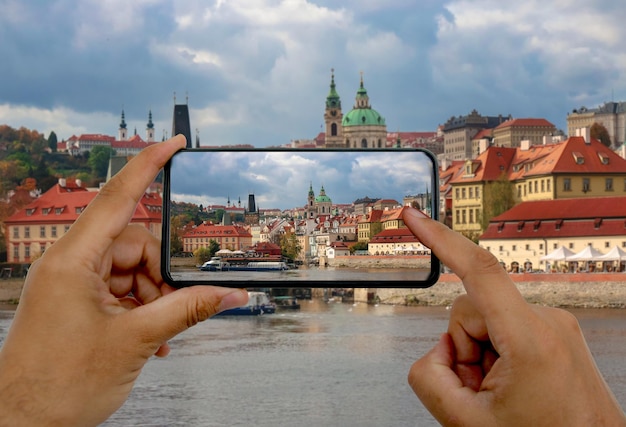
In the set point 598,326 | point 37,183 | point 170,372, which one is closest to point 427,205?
point 170,372

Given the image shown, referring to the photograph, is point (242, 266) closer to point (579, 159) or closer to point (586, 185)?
point (586, 185)

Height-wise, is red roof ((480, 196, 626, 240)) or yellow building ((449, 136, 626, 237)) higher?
yellow building ((449, 136, 626, 237))

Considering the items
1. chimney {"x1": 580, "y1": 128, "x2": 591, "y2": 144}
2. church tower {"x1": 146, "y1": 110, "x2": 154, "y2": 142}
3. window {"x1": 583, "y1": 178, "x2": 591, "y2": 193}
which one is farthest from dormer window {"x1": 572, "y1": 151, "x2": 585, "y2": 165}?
church tower {"x1": 146, "y1": 110, "x2": 154, "y2": 142}

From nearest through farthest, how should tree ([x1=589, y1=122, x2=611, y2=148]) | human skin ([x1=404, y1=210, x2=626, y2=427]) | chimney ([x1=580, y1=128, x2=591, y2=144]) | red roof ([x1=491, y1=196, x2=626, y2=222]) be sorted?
1. human skin ([x1=404, y1=210, x2=626, y2=427])
2. red roof ([x1=491, y1=196, x2=626, y2=222])
3. chimney ([x1=580, y1=128, x2=591, y2=144])
4. tree ([x1=589, y1=122, x2=611, y2=148])

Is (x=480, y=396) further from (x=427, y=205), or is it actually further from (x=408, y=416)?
(x=408, y=416)

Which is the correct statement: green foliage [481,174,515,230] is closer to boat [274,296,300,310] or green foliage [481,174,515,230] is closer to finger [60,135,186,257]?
boat [274,296,300,310]

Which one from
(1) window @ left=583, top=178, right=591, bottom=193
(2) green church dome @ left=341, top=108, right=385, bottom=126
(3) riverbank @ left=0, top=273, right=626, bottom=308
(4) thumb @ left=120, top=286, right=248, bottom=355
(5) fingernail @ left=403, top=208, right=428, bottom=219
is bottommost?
(3) riverbank @ left=0, top=273, right=626, bottom=308

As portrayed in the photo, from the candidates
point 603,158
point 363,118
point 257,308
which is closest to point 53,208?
point 257,308

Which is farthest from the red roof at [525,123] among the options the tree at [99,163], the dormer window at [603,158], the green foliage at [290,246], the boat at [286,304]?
the green foliage at [290,246]
